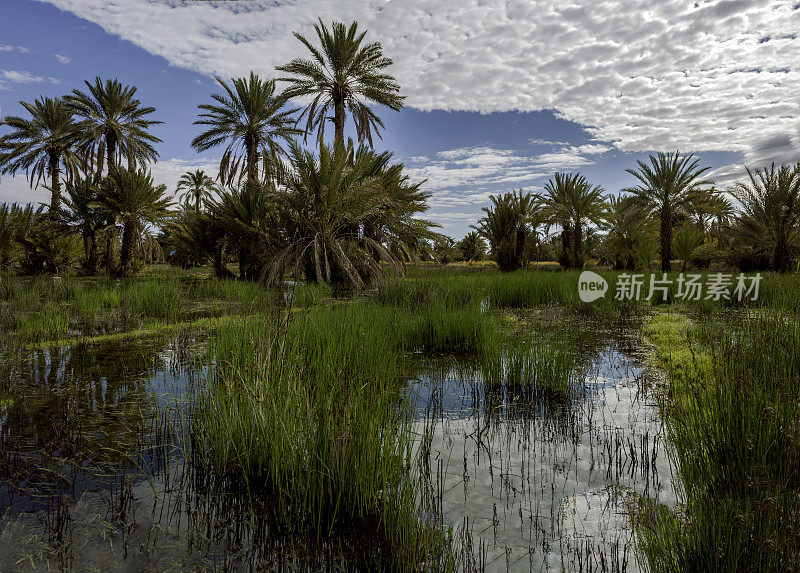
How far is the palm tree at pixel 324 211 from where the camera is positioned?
434 inches

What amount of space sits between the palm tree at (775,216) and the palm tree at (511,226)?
27.6 ft

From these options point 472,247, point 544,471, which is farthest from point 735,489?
point 472,247

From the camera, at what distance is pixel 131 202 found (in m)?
15.0

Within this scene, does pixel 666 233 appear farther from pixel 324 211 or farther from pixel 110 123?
pixel 110 123

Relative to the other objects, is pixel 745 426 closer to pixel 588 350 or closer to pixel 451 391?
pixel 451 391

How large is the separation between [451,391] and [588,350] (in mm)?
2796

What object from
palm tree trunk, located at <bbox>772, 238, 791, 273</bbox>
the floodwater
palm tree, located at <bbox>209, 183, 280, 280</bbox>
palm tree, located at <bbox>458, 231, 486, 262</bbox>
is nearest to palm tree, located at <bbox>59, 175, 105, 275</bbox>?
palm tree, located at <bbox>209, 183, 280, 280</bbox>

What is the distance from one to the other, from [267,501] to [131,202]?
1604 cm

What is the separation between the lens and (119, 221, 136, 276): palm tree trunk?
1551 cm

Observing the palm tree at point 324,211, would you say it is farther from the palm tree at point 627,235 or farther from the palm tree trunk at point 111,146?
the palm tree trunk at point 111,146

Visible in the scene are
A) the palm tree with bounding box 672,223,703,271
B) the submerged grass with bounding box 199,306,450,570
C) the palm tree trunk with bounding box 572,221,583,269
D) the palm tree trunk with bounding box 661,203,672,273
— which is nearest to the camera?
the submerged grass with bounding box 199,306,450,570

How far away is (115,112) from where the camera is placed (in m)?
22.7

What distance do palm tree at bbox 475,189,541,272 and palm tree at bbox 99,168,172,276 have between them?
49.1 feet

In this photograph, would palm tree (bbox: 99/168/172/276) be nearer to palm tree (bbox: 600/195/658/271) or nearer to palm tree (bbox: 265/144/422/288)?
palm tree (bbox: 265/144/422/288)
